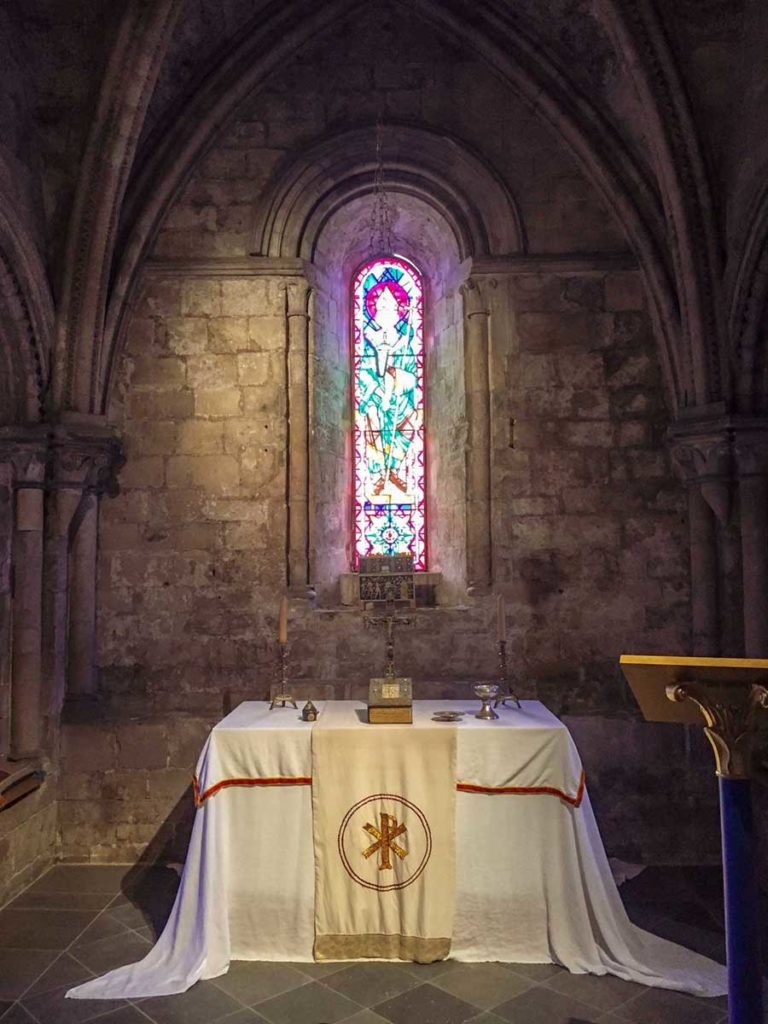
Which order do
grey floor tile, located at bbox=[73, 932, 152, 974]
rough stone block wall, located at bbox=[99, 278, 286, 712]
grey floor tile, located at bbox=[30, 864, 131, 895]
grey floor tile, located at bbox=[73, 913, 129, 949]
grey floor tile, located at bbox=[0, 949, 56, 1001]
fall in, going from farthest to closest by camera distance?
rough stone block wall, located at bbox=[99, 278, 286, 712]
grey floor tile, located at bbox=[30, 864, 131, 895]
grey floor tile, located at bbox=[73, 913, 129, 949]
grey floor tile, located at bbox=[73, 932, 152, 974]
grey floor tile, located at bbox=[0, 949, 56, 1001]

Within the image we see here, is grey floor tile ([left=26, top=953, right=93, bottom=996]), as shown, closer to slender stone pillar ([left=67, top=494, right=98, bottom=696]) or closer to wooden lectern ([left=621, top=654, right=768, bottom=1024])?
slender stone pillar ([left=67, top=494, right=98, bottom=696])

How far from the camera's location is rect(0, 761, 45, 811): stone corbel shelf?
502 centimetres

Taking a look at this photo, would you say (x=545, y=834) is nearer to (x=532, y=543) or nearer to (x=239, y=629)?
(x=532, y=543)

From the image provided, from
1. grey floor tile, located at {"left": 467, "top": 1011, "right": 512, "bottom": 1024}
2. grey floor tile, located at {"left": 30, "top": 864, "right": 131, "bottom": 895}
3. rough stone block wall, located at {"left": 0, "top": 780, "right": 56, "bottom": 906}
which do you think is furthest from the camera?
grey floor tile, located at {"left": 30, "top": 864, "right": 131, "bottom": 895}

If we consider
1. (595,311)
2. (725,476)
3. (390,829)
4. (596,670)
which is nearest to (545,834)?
(390,829)

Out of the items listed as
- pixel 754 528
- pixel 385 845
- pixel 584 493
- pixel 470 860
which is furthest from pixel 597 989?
pixel 584 493

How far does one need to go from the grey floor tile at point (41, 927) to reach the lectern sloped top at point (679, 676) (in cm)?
338

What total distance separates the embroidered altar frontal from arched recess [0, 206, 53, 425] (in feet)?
10.7

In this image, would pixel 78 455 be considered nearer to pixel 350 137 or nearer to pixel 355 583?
pixel 355 583

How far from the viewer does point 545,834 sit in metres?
4.00

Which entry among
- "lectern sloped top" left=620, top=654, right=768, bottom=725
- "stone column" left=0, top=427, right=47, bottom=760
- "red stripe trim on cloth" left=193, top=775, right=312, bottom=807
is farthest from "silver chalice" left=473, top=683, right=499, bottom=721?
"stone column" left=0, top=427, right=47, bottom=760

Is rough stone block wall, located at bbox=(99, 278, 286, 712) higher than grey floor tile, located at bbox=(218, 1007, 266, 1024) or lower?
higher

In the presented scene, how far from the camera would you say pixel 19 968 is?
3.98m

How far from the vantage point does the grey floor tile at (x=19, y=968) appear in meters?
3.77
